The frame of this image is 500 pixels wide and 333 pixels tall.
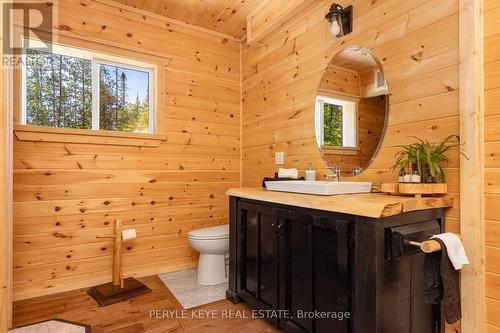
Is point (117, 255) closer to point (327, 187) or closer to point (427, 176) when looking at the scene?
point (327, 187)

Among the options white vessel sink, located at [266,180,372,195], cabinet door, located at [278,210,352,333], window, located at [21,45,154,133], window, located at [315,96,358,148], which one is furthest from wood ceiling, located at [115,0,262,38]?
cabinet door, located at [278,210,352,333]

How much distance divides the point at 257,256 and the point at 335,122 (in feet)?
3.62

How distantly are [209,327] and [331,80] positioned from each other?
74.9 inches

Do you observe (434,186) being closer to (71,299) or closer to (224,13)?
(224,13)

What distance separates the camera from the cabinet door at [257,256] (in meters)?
1.72

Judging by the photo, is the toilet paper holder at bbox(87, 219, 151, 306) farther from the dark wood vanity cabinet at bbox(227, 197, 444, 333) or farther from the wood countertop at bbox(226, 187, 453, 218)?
the wood countertop at bbox(226, 187, 453, 218)

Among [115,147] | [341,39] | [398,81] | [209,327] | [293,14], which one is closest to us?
[398,81]

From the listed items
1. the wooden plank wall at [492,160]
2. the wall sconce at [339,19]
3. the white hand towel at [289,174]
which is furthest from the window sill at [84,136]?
the wooden plank wall at [492,160]

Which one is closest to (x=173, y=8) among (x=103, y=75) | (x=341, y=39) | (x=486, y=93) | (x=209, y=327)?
(x=103, y=75)

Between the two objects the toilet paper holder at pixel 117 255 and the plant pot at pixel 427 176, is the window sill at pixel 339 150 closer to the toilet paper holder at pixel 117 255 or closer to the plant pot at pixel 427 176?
the plant pot at pixel 427 176

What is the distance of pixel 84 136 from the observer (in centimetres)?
235

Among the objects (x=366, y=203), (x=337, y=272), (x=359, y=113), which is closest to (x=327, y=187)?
(x=366, y=203)

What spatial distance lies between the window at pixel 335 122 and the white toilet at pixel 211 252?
1133 mm

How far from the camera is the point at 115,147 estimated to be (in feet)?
8.17
